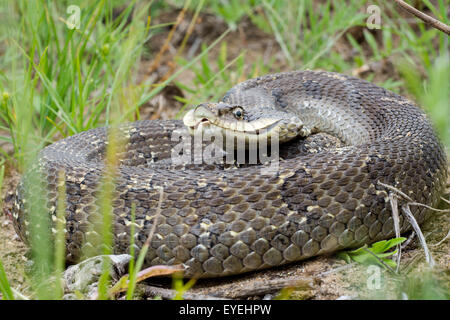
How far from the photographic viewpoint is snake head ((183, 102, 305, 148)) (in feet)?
14.0

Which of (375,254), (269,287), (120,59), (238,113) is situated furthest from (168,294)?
(120,59)

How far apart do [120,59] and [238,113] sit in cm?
237

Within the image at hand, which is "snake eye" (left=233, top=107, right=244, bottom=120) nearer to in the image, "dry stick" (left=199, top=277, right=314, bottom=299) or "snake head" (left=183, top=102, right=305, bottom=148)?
"snake head" (left=183, top=102, right=305, bottom=148)

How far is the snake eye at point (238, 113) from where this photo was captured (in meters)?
4.44

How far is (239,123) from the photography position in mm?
4395

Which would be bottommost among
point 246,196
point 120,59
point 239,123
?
point 246,196

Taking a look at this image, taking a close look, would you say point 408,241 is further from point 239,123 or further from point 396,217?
point 239,123

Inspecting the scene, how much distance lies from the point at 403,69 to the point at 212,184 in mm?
2651

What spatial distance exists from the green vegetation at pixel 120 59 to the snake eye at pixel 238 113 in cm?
115

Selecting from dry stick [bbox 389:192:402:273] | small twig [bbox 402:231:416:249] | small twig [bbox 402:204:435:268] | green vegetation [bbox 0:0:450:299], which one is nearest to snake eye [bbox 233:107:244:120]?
green vegetation [bbox 0:0:450:299]

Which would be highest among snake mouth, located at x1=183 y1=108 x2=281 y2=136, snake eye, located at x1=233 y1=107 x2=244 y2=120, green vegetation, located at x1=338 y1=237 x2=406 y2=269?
snake eye, located at x1=233 y1=107 x2=244 y2=120

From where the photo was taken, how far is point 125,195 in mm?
4016

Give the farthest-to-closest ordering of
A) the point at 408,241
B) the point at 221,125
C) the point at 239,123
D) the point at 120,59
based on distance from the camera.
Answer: the point at 120,59
the point at 239,123
the point at 221,125
the point at 408,241
